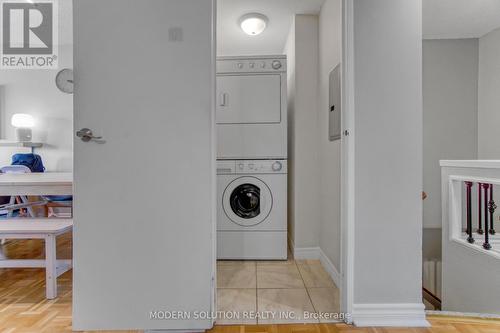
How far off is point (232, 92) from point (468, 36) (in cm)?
347

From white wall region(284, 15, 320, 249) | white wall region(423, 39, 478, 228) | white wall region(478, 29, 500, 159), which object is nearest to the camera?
white wall region(284, 15, 320, 249)

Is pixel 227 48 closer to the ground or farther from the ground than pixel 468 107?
farther from the ground

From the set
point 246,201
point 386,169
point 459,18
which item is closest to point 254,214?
point 246,201

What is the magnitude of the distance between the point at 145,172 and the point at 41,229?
3.47ft

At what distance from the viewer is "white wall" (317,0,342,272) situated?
2.12 meters

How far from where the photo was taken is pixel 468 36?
3650mm

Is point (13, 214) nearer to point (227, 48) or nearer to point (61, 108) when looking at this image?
point (61, 108)

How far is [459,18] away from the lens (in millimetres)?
3186

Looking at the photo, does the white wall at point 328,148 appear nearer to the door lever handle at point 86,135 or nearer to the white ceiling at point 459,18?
the white ceiling at point 459,18

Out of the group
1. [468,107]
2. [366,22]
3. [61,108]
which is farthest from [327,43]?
[61,108]

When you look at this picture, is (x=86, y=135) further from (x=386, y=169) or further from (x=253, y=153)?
(x=386, y=169)

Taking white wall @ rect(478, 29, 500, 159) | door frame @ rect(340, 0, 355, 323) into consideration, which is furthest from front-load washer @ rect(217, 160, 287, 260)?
white wall @ rect(478, 29, 500, 159)

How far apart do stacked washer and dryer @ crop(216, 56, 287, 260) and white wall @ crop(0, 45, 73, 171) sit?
10.1ft

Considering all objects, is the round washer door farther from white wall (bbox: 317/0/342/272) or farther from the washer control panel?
the washer control panel
